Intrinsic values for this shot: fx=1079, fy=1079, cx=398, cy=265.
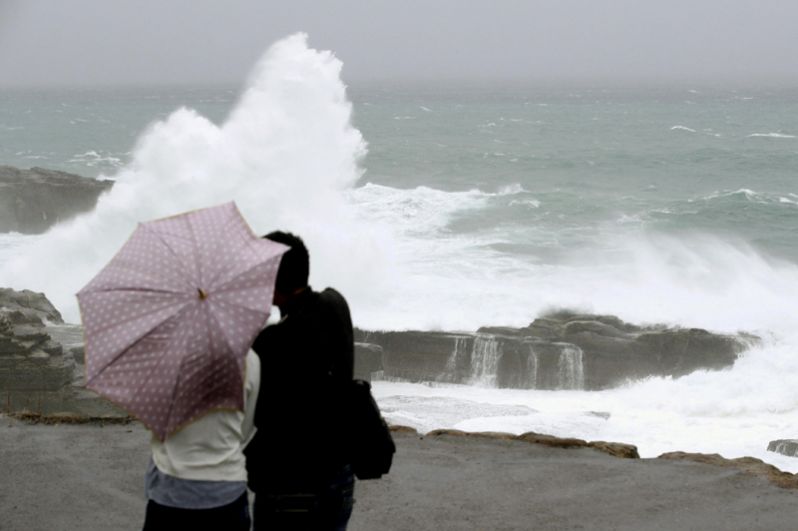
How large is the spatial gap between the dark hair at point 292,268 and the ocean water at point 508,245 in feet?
31.0

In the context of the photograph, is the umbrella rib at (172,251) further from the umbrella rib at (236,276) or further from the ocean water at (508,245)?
the ocean water at (508,245)

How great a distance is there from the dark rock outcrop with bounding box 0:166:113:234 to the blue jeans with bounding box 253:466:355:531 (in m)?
30.1

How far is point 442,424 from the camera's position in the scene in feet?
46.1

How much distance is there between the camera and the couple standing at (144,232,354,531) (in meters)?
3.43

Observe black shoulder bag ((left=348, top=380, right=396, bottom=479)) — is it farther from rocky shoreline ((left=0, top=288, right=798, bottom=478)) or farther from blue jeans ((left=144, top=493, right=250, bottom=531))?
rocky shoreline ((left=0, top=288, right=798, bottom=478))

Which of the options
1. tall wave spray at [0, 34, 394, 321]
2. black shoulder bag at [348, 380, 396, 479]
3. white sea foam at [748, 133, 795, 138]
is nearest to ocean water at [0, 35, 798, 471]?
tall wave spray at [0, 34, 394, 321]

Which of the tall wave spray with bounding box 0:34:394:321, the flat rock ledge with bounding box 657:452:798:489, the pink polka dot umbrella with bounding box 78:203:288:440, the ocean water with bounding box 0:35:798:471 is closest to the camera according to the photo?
the pink polka dot umbrella with bounding box 78:203:288:440

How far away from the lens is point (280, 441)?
3506mm

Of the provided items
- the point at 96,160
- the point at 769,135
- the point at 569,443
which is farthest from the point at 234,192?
the point at 769,135

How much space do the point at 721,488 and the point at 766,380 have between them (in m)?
10.9

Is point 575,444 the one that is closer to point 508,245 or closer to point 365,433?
point 365,433

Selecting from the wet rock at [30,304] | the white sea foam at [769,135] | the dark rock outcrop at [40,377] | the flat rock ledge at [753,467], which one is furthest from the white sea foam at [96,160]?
the flat rock ledge at [753,467]

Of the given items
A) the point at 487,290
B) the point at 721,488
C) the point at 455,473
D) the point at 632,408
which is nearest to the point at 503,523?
the point at 455,473

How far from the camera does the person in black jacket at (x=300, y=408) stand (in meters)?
3.47
